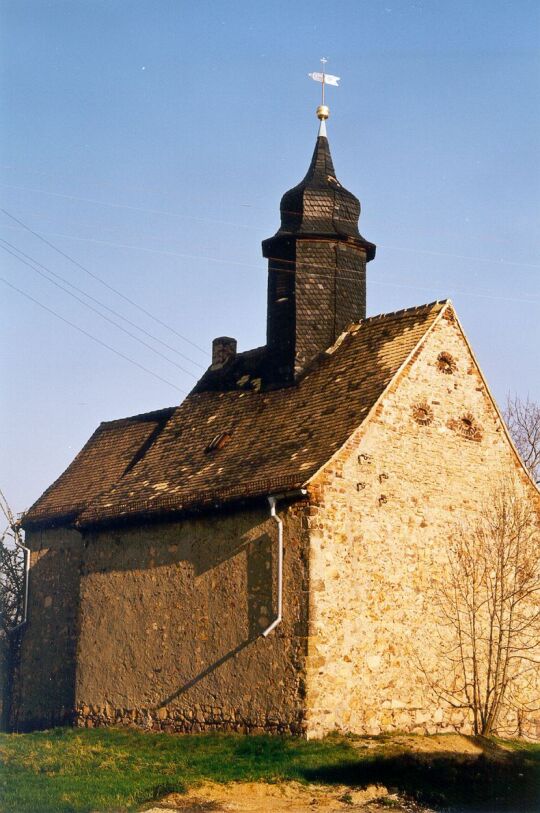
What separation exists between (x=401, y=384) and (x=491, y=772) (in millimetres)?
6899

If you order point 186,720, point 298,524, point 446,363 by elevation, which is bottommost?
point 186,720

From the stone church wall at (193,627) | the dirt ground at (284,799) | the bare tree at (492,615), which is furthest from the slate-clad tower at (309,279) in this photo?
the dirt ground at (284,799)

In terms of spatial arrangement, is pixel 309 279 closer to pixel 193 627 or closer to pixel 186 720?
pixel 193 627

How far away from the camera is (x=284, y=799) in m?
16.4

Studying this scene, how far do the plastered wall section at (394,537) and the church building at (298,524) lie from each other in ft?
0.12

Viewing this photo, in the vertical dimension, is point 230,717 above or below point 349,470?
below

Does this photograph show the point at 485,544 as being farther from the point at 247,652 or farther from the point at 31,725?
the point at 31,725

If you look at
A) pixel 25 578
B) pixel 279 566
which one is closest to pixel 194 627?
pixel 279 566

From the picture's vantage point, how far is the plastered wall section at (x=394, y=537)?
19.9 meters

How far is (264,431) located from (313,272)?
4023mm

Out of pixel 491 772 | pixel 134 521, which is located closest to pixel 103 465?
pixel 134 521

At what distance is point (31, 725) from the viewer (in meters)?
27.5

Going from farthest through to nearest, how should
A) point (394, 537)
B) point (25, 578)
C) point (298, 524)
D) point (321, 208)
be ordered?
point (25, 578)
point (321, 208)
point (394, 537)
point (298, 524)

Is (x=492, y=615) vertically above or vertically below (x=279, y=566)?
below
